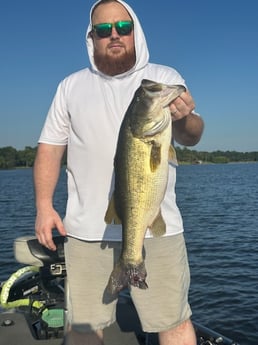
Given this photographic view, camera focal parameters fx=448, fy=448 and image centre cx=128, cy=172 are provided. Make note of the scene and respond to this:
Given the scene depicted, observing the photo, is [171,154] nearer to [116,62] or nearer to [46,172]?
[116,62]

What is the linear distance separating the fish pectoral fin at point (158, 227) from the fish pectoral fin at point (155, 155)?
459 mm

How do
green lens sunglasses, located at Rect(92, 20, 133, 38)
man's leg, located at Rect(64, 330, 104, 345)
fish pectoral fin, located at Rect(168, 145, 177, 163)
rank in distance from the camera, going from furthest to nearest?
man's leg, located at Rect(64, 330, 104, 345)
green lens sunglasses, located at Rect(92, 20, 133, 38)
fish pectoral fin, located at Rect(168, 145, 177, 163)

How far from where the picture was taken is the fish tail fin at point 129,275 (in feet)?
10.4

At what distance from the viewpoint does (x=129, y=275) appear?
317 centimetres

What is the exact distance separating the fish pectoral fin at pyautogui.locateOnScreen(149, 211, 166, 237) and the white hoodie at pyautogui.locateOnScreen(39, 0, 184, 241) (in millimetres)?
143

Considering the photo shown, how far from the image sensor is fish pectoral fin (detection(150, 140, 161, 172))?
2.83m

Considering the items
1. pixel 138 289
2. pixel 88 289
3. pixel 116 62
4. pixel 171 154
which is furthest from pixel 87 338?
pixel 116 62

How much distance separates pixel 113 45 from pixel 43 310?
2.95 m

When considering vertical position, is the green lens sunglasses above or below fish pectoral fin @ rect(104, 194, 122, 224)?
above

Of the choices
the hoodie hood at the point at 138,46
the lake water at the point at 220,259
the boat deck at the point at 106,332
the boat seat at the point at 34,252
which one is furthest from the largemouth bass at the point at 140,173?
the lake water at the point at 220,259

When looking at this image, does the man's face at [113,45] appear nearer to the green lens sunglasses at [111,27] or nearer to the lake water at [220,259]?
the green lens sunglasses at [111,27]

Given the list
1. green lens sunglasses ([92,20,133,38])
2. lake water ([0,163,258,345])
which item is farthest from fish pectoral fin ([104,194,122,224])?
lake water ([0,163,258,345])

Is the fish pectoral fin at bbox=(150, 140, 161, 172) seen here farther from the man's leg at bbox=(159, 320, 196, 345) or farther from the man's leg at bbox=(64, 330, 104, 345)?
the man's leg at bbox=(64, 330, 104, 345)

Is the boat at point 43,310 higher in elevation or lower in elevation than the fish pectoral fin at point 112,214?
lower
